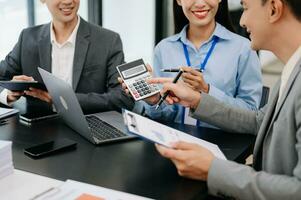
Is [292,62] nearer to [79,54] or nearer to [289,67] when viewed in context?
[289,67]

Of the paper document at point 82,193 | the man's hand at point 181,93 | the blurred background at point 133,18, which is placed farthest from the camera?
the blurred background at point 133,18

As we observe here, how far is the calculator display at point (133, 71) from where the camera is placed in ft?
4.96

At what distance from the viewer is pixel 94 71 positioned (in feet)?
6.17

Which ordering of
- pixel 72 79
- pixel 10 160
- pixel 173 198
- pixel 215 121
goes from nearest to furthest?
pixel 173 198
pixel 10 160
pixel 215 121
pixel 72 79

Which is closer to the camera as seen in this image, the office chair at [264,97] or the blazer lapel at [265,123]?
the blazer lapel at [265,123]

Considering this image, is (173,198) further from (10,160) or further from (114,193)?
(10,160)

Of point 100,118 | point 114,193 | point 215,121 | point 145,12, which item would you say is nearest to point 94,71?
point 100,118

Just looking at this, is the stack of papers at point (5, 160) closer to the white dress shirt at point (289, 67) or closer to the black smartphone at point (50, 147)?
the black smartphone at point (50, 147)

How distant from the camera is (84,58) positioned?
186cm

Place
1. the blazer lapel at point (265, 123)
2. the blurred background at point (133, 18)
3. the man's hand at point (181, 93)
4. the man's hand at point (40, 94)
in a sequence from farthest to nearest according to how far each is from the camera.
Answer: the blurred background at point (133, 18) → the man's hand at point (40, 94) → the man's hand at point (181, 93) → the blazer lapel at point (265, 123)

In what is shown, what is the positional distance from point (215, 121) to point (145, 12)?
2.45m

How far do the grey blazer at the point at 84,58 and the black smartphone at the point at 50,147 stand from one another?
0.55 m

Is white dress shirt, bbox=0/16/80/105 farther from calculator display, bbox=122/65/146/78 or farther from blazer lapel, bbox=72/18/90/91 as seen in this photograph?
calculator display, bbox=122/65/146/78

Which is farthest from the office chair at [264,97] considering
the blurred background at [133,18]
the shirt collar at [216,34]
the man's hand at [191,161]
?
the blurred background at [133,18]
